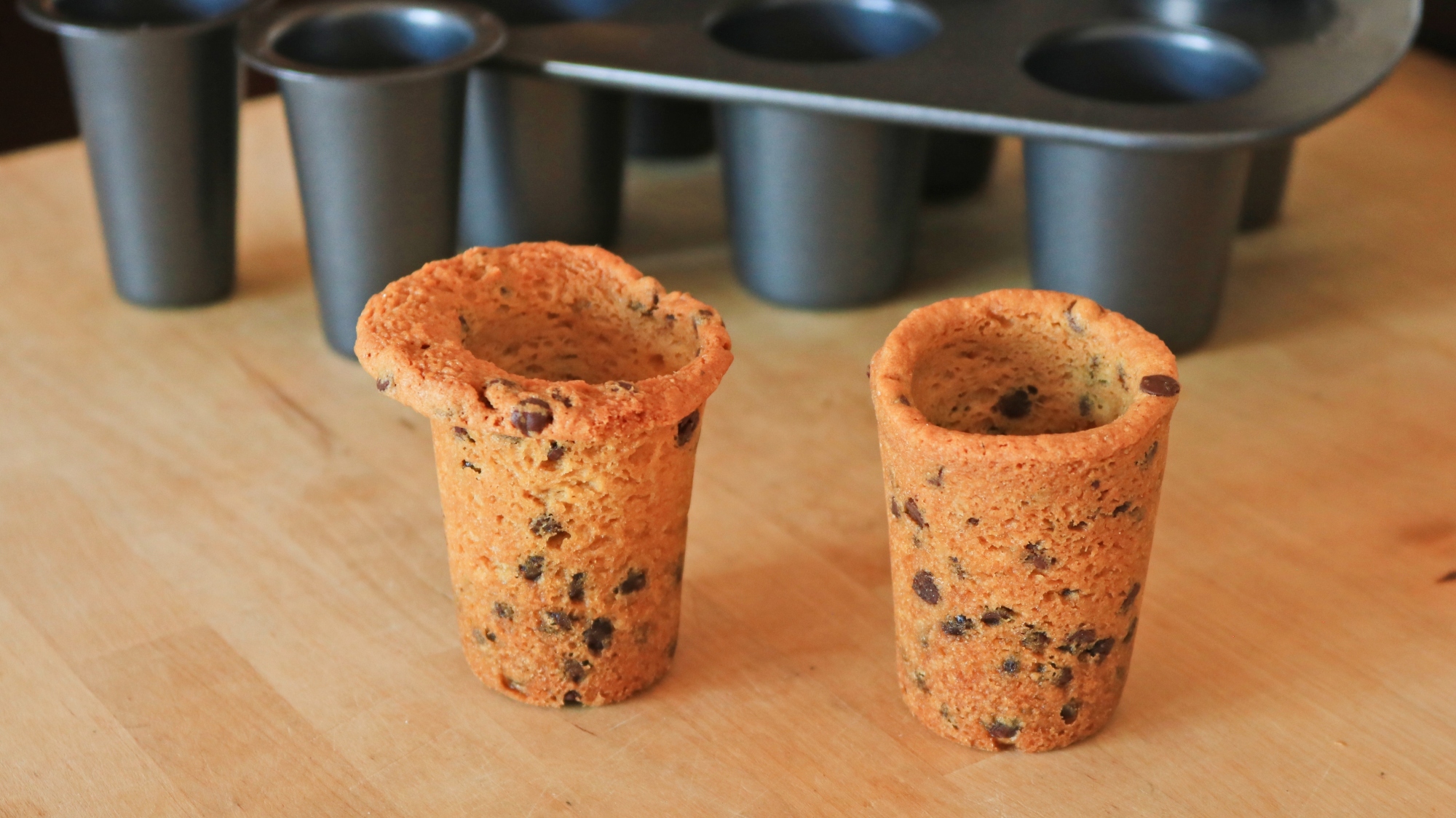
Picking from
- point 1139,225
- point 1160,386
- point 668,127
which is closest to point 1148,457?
point 1160,386

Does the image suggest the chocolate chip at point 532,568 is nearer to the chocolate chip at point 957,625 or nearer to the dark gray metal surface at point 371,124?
the chocolate chip at point 957,625

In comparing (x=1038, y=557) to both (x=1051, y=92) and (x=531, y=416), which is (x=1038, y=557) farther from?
(x=1051, y=92)

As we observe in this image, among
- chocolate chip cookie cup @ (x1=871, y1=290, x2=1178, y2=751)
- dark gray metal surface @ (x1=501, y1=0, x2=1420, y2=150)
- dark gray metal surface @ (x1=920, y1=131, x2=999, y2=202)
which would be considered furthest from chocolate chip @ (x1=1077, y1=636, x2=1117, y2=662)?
dark gray metal surface @ (x1=920, y1=131, x2=999, y2=202)

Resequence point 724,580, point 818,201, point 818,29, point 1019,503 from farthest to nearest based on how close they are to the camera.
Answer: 1. point 818,29
2. point 818,201
3. point 724,580
4. point 1019,503

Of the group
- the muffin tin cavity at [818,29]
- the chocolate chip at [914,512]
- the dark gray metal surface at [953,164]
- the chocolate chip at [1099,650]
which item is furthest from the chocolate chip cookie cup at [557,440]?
the dark gray metal surface at [953,164]

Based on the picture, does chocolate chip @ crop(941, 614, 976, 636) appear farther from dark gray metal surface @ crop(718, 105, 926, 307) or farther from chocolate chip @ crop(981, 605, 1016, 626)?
dark gray metal surface @ crop(718, 105, 926, 307)

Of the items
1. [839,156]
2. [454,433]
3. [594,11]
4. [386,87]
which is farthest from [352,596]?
[594,11]
